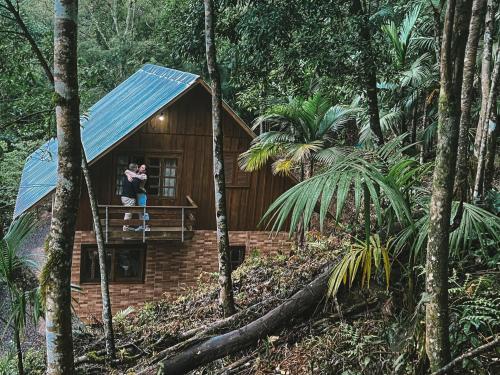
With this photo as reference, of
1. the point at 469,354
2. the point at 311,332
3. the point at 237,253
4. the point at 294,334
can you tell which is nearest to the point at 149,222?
the point at 237,253

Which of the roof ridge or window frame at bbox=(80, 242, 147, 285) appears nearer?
window frame at bbox=(80, 242, 147, 285)

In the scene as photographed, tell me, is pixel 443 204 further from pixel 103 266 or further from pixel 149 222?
pixel 149 222

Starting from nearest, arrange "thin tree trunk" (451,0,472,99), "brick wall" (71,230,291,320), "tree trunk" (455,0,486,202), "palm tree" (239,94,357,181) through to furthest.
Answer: "thin tree trunk" (451,0,472,99)
"tree trunk" (455,0,486,202)
"palm tree" (239,94,357,181)
"brick wall" (71,230,291,320)

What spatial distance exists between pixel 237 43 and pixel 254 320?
4.82 m

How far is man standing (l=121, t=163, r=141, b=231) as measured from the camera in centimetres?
1370

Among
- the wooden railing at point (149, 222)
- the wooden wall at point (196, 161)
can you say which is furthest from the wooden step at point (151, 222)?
→ the wooden wall at point (196, 161)

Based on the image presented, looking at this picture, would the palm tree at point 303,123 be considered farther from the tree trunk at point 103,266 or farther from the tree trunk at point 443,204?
the tree trunk at point 443,204

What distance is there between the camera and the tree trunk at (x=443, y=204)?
3.51 meters

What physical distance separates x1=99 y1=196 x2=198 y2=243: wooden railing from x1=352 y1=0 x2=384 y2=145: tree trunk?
23.0 feet

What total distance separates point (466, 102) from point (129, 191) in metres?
10.4

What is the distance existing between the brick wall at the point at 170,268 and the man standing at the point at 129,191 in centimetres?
162

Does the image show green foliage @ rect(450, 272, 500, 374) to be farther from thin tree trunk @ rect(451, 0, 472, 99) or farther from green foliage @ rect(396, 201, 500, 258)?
thin tree trunk @ rect(451, 0, 472, 99)

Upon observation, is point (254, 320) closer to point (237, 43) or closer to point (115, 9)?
point (237, 43)

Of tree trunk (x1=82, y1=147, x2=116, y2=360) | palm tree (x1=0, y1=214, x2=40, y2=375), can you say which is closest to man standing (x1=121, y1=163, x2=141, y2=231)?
tree trunk (x1=82, y1=147, x2=116, y2=360)
